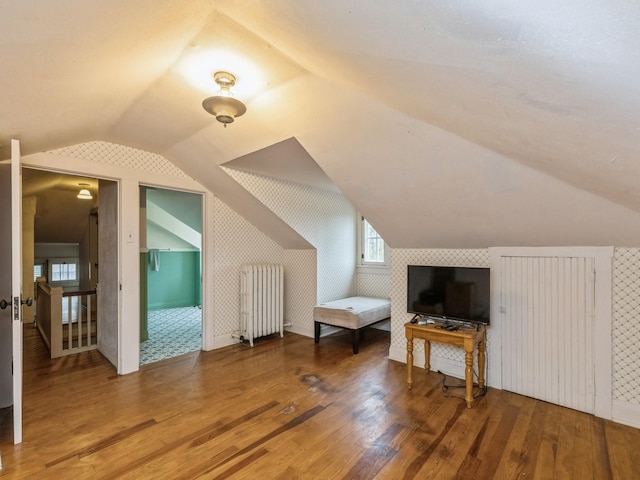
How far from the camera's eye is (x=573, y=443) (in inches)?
83.9

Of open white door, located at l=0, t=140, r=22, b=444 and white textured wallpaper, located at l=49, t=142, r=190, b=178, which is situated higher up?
white textured wallpaper, located at l=49, t=142, r=190, b=178

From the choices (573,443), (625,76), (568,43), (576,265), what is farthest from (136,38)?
(573,443)

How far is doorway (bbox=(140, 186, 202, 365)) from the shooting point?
4.67 m

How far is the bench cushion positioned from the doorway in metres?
1.78

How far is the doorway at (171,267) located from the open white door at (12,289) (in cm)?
182

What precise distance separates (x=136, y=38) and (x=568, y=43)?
5.60ft

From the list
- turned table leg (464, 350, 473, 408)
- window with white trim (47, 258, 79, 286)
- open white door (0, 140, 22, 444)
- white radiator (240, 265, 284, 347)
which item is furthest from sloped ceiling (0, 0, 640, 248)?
window with white trim (47, 258, 79, 286)

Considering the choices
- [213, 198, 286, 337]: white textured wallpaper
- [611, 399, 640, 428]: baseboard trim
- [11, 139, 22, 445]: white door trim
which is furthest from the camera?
[213, 198, 286, 337]: white textured wallpaper

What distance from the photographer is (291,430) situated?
2270mm

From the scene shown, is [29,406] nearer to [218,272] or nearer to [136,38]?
[218,272]

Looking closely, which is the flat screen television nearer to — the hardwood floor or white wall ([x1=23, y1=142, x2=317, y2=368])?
the hardwood floor

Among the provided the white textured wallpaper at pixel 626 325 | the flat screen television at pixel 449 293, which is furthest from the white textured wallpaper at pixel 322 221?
the white textured wallpaper at pixel 626 325

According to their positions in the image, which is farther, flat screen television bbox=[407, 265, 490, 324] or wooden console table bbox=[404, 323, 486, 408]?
flat screen television bbox=[407, 265, 490, 324]

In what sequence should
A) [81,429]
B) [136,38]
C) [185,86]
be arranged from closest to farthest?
[136,38]
[185,86]
[81,429]
